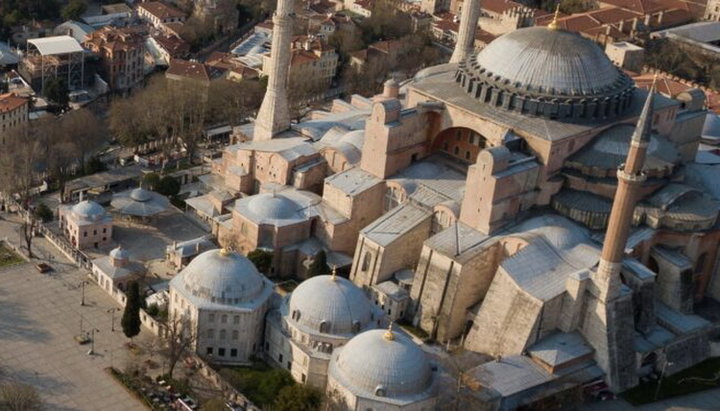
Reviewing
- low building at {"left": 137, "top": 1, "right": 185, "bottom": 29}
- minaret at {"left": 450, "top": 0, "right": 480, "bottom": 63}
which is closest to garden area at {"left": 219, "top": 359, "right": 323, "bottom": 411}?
minaret at {"left": 450, "top": 0, "right": 480, "bottom": 63}

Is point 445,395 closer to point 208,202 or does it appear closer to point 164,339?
point 164,339

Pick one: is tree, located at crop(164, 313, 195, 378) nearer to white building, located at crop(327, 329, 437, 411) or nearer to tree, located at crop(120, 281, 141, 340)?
tree, located at crop(120, 281, 141, 340)

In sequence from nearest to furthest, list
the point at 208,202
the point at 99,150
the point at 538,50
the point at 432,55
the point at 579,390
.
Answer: the point at 579,390 → the point at 538,50 → the point at 208,202 → the point at 99,150 → the point at 432,55

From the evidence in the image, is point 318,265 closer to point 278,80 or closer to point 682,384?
point 278,80

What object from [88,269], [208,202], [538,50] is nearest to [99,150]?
[208,202]

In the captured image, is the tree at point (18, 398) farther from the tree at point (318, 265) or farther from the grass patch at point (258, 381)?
the tree at point (318, 265)

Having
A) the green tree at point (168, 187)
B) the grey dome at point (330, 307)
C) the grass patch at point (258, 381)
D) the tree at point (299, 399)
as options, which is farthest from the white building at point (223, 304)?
the green tree at point (168, 187)

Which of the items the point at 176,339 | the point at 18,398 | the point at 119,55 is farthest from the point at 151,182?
the point at 119,55
